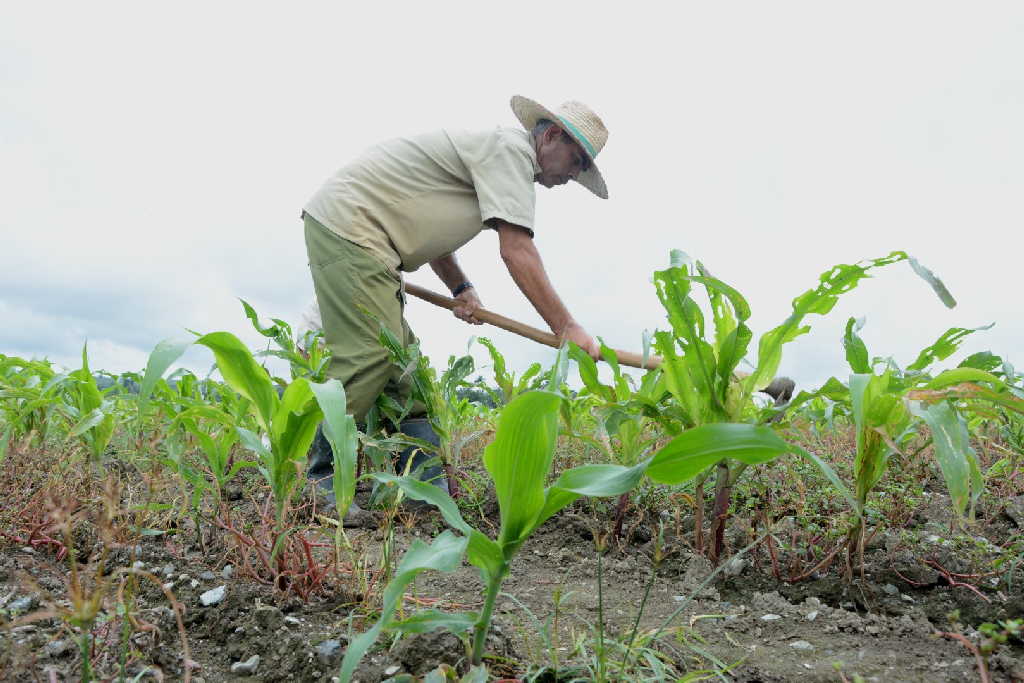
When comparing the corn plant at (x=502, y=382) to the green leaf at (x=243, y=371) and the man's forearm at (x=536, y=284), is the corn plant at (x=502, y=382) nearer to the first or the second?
the man's forearm at (x=536, y=284)

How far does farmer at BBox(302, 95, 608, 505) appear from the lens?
278 centimetres

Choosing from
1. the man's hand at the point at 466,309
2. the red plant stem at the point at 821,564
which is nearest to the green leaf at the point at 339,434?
the red plant stem at the point at 821,564

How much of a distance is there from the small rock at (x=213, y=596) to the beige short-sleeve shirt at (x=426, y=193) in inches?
68.4

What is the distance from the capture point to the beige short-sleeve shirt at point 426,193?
283 cm

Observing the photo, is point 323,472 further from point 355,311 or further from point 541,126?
point 541,126

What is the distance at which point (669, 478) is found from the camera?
0.93 meters

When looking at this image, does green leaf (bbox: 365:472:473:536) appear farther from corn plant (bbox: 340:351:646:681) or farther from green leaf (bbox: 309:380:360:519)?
green leaf (bbox: 309:380:360:519)

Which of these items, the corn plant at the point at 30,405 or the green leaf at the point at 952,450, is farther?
the corn plant at the point at 30,405

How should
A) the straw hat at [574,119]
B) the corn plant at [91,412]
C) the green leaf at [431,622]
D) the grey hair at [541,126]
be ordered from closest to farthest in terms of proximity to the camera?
the green leaf at [431,622], the corn plant at [91,412], the straw hat at [574,119], the grey hair at [541,126]

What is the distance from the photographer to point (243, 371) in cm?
146

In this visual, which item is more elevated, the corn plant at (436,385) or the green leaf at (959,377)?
the green leaf at (959,377)

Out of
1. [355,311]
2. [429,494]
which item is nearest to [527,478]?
[429,494]

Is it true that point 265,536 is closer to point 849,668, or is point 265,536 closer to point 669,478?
point 669,478

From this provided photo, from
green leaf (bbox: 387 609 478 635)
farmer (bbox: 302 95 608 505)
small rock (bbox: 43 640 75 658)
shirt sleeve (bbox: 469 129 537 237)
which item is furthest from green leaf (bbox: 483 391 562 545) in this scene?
shirt sleeve (bbox: 469 129 537 237)
